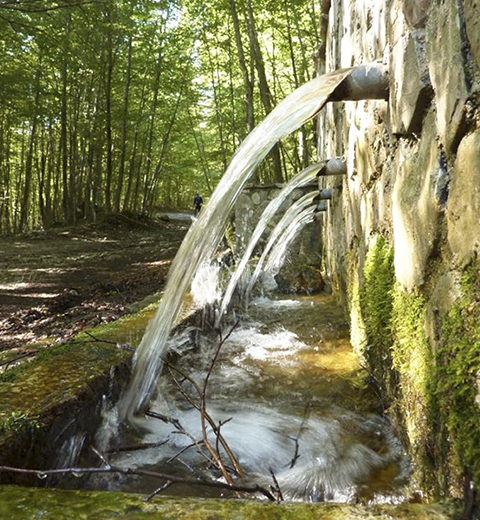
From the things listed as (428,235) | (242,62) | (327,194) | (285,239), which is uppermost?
(242,62)

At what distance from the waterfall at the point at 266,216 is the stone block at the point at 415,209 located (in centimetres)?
230

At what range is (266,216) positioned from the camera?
782 cm

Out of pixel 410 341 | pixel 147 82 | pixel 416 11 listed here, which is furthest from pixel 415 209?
pixel 147 82

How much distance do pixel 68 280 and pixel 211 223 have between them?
16.7 ft

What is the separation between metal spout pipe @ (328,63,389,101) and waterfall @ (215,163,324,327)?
6.53 ft

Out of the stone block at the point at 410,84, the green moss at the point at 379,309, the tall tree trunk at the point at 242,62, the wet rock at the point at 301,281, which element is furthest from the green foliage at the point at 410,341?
the tall tree trunk at the point at 242,62

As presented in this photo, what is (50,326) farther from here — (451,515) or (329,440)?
(451,515)

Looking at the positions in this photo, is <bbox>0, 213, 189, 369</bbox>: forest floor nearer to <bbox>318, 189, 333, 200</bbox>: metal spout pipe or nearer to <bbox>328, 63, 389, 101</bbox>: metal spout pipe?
<bbox>328, 63, 389, 101</bbox>: metal spout pipe

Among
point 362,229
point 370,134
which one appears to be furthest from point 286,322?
point 370,134

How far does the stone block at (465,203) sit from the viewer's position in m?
1.18

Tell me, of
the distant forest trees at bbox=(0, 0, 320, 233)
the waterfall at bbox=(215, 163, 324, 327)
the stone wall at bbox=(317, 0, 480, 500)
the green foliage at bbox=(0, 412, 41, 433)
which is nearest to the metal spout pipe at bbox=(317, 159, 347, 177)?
the waterfall at bbox=(215, 163, 324, 327)

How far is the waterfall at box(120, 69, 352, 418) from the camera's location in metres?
2.35

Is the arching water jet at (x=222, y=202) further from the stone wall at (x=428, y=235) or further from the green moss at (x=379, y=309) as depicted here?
the green moss at (x=379, y=309)

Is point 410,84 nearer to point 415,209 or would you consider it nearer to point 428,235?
point 415,209
